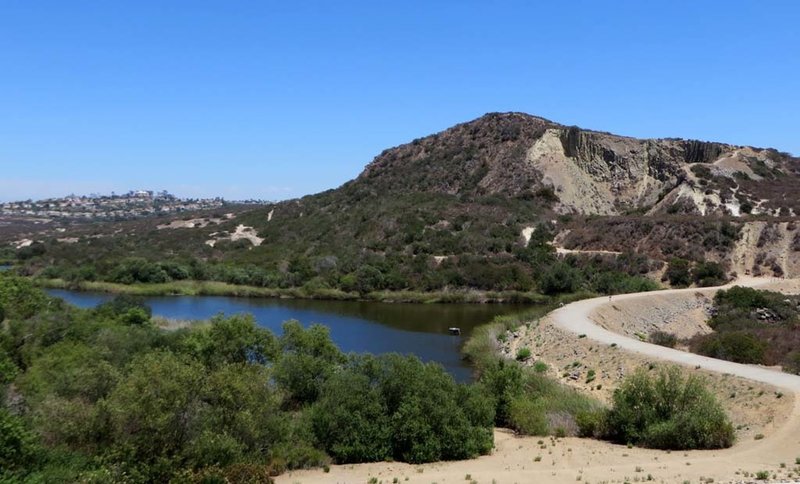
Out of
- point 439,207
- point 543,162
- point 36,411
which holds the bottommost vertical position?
point 36,411

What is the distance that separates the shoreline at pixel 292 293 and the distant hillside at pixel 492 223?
59.6 inches

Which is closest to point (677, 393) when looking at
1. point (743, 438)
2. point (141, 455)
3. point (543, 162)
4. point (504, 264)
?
point (743, 438)

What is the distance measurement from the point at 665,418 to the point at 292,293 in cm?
5256

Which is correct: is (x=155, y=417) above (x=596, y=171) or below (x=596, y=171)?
below

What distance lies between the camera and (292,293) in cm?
7050

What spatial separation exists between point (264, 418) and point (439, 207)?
74453mm

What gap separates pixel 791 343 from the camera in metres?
34.1

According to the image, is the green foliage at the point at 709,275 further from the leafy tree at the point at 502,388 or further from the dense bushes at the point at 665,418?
the dense bushes at the point at 665,418

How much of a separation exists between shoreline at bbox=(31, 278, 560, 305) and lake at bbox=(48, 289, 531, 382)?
5.18 feet

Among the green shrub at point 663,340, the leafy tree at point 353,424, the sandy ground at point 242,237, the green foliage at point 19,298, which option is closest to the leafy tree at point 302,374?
the leafy tree at point 353,424

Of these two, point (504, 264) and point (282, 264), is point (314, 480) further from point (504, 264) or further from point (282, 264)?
point (282, 264)

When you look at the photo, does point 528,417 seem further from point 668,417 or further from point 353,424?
point 353,424

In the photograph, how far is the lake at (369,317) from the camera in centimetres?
4291

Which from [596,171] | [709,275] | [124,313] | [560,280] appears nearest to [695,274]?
[709,275]
